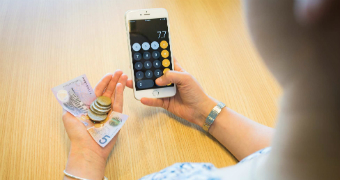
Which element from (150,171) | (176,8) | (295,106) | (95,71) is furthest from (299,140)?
(176,8)

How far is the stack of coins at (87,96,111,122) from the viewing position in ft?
1.95

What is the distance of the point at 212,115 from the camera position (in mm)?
623

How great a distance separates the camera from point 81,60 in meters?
0.70

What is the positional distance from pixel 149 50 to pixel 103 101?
18 cm

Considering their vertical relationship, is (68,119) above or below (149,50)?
below

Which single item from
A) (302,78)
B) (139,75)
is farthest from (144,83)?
(302,78)

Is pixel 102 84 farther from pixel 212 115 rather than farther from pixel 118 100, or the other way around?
pixel 212 115

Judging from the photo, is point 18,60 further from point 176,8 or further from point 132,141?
point 176,8

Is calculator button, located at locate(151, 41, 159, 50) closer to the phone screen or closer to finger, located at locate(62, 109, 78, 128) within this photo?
the phone screen

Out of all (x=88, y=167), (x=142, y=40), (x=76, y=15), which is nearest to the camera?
(x=88, y=167)

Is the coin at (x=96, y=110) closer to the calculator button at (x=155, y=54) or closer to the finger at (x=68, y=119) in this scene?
the finger at (x=68, y=119)

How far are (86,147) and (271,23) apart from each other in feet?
1.60

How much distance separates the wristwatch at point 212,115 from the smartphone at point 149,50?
113 mm

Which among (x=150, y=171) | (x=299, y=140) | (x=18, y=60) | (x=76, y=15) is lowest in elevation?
(x=150, y=171)
